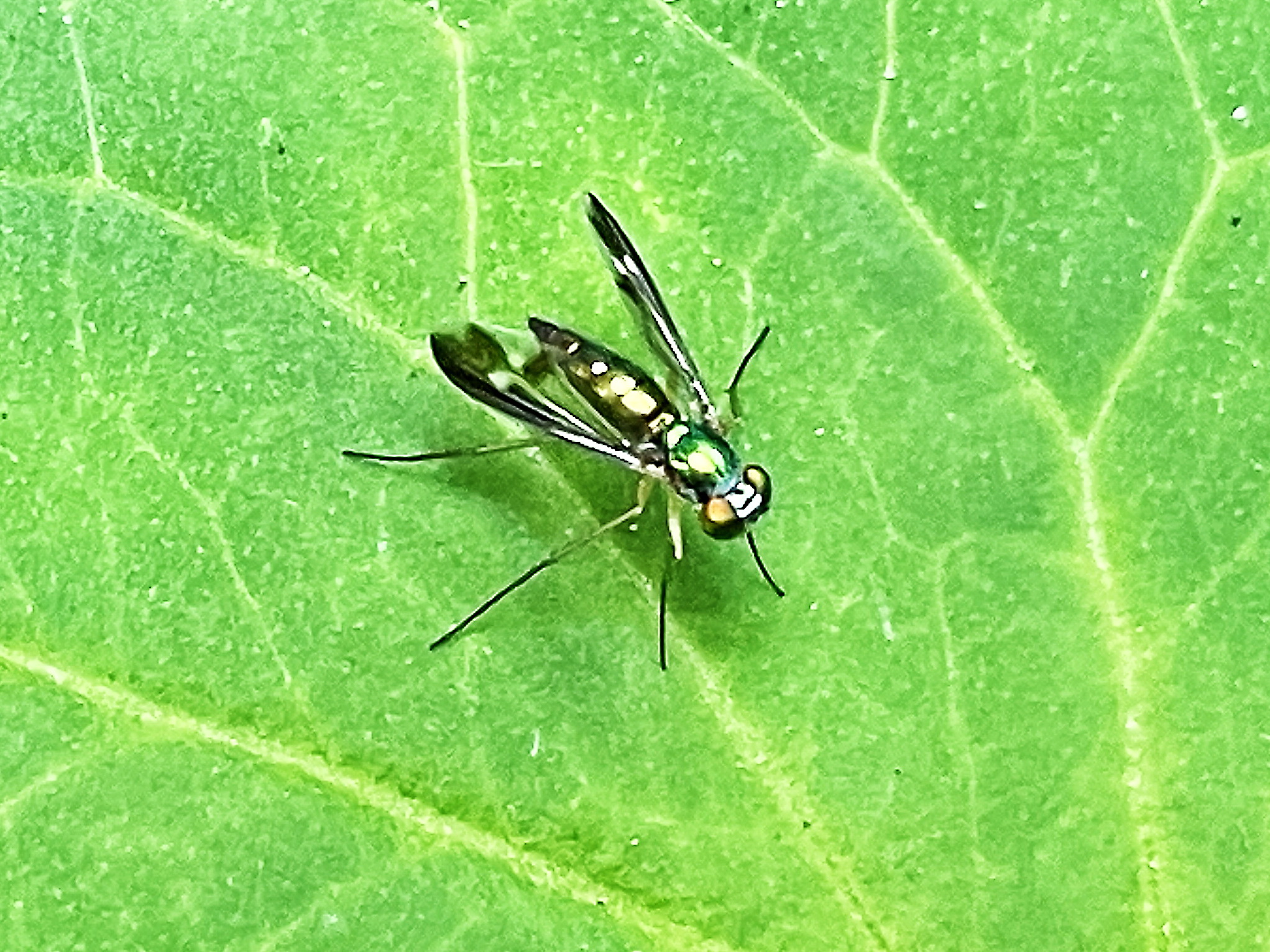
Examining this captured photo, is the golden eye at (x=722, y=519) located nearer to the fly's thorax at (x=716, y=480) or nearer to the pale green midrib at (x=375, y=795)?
the fly's thorax at (x=716, y=480)

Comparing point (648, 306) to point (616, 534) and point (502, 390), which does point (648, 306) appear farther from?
point (616, 534)

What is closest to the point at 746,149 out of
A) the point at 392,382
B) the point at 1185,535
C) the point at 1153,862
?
the point at 392,382

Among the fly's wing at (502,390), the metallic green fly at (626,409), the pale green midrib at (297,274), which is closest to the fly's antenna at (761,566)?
the metallic green fly at (626,409)

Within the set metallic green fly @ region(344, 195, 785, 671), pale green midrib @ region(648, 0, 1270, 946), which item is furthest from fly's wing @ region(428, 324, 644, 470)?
pale green midrib @ region(648, 0, 1270, 946)

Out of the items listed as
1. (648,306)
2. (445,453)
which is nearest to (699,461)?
(648,306)

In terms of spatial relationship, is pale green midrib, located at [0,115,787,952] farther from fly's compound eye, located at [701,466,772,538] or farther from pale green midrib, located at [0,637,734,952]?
fly's compound eye, located at [701,466,772,538]

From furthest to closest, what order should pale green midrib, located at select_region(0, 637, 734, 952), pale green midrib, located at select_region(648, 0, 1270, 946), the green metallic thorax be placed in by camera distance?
the green metallic thorax
pale green midrib, located at select_region(648, 0, 1270, 946)
pale green midrib, located at select_region(0, 637, 734, 952)
